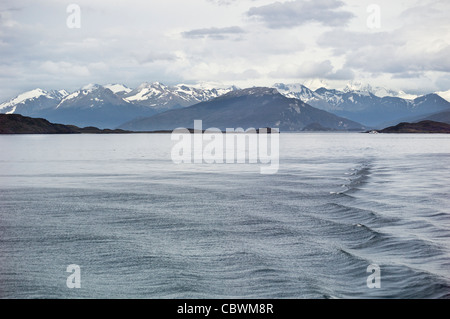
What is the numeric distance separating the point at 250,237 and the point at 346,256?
21.8 ft

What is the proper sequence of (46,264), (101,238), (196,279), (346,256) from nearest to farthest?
(196,279) → (46,264) → (346,256) → (101,238)

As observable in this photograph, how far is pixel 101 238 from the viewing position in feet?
102

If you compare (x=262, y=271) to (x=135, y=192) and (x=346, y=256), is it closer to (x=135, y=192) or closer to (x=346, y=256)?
(x=346, y=256)

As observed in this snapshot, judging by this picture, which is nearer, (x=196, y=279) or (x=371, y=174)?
(x=196, y=279)

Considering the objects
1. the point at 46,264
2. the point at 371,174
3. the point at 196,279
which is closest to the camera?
the point at 196,279

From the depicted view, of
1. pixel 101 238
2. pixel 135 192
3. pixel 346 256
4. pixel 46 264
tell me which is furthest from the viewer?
pixel 135 192

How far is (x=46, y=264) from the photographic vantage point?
25734 millimetres

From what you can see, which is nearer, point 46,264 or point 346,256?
point 46,264

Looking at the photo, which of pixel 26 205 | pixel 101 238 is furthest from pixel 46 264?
pixel 26 205
